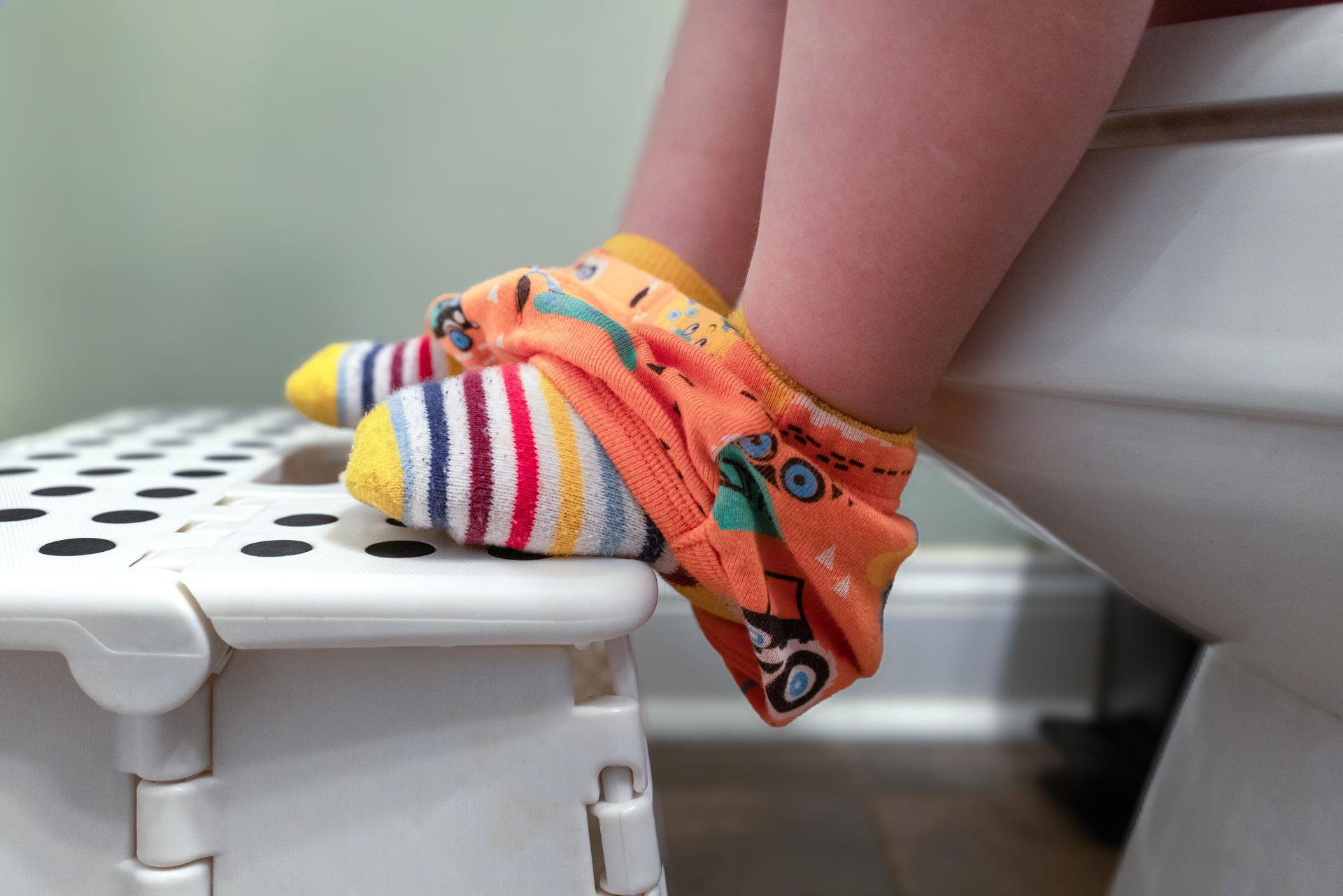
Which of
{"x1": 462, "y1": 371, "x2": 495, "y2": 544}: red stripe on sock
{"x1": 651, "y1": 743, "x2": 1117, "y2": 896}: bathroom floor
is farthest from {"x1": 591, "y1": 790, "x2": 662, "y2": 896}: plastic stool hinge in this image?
{"x1": 651, "y1": 743, "x2": 1117, "y2": 896}: bathroom floor

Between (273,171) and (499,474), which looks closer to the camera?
(499,474)

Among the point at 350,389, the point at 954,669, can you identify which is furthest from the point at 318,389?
the point at 954,669

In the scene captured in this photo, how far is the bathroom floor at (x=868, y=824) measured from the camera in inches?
23.3

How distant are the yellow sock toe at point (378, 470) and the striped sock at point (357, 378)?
0.48 feet

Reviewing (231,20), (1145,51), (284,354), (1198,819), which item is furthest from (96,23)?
(1198,819)

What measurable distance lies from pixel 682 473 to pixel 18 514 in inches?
10.1

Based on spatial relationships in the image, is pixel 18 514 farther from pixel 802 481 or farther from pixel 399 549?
pixel 802 481

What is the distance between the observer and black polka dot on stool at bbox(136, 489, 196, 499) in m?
0.39

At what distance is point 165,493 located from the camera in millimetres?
400

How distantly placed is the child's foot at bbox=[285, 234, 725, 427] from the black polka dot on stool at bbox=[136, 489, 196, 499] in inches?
3.3

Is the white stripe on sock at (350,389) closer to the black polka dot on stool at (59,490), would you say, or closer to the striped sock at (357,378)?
the striped sock at (357,378)

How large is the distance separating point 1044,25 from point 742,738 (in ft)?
2.04

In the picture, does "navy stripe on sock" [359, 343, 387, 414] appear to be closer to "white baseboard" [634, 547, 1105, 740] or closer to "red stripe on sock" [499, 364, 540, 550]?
"red stripe on sock" [499, 364, 540, 550]

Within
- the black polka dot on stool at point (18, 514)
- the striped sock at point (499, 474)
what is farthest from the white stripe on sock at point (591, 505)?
the black polka dot on stool at point (18, 514)
